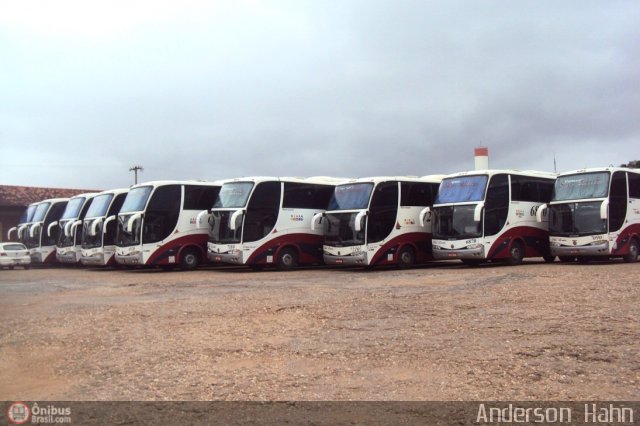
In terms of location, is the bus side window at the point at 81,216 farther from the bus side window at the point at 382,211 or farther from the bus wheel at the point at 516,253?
the bus wheel at the point at 516,253

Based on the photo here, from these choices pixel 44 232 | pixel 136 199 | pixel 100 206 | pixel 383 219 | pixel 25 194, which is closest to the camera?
pixel 383 219

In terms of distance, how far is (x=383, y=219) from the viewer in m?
20.8

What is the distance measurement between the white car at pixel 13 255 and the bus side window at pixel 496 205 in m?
20.1

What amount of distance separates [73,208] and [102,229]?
426 centimetres

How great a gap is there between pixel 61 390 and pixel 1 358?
5.98 feet

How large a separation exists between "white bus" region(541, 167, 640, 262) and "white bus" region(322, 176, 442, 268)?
445 centimetres

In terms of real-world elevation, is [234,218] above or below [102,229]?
above

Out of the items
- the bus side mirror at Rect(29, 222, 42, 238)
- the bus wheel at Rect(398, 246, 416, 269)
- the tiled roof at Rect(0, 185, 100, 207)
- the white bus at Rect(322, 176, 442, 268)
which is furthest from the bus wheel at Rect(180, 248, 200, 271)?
the tiled roof at Rect(0, 185, 100, 207)

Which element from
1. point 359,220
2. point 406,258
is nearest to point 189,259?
point 359,220

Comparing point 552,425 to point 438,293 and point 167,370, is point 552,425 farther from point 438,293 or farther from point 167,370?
point 438,293

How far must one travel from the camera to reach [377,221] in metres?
20.6

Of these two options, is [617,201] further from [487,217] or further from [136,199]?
[136,199]

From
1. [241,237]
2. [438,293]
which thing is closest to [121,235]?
[241,237]

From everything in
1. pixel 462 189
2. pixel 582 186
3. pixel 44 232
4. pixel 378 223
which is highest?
pixel 582 186
